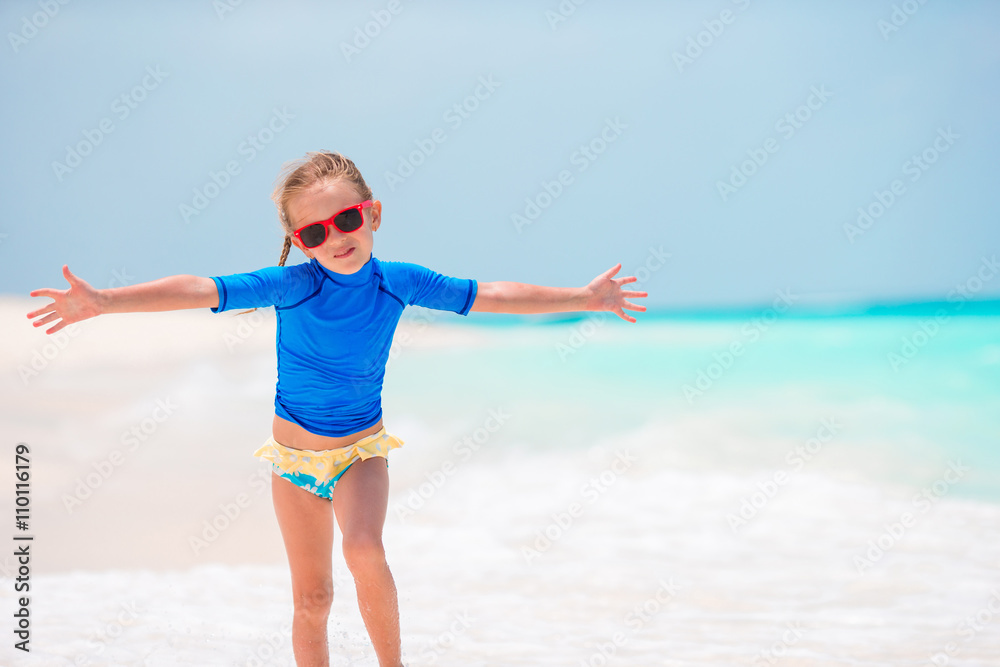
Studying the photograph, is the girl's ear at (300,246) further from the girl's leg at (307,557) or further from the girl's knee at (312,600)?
the girl's knee at (312,600)

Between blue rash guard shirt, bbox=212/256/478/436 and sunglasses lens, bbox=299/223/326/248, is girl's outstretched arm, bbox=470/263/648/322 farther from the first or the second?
sunglasses lens, bbox=299/223/326/248

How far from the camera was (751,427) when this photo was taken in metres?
7.87

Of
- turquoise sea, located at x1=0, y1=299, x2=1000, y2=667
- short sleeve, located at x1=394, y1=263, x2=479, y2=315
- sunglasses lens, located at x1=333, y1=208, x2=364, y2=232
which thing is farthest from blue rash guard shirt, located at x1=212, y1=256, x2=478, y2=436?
turquoise sea, located at x1=0, y1=299, x2=1000, y2=667

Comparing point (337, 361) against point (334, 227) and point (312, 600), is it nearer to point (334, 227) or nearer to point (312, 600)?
point (334, 227)

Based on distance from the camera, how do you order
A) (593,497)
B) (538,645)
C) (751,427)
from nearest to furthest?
1. (538,645)
2. (593,497)
3. (751,427)

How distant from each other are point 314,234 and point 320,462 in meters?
0.65

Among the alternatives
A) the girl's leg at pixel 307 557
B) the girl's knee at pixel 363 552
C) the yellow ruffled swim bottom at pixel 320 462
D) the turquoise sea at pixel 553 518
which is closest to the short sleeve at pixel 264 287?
the yellow ruffled swim bottom at pixel 320 462

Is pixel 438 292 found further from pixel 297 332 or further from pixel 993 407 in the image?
pixel 993 407

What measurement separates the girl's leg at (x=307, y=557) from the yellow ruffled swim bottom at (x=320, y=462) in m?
0.03

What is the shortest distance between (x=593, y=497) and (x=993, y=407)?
549cm

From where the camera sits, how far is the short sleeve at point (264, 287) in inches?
94.4

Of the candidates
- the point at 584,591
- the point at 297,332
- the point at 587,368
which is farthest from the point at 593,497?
the point at 587,368

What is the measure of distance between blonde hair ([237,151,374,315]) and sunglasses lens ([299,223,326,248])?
0.39 ft

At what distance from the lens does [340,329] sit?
2617mm
